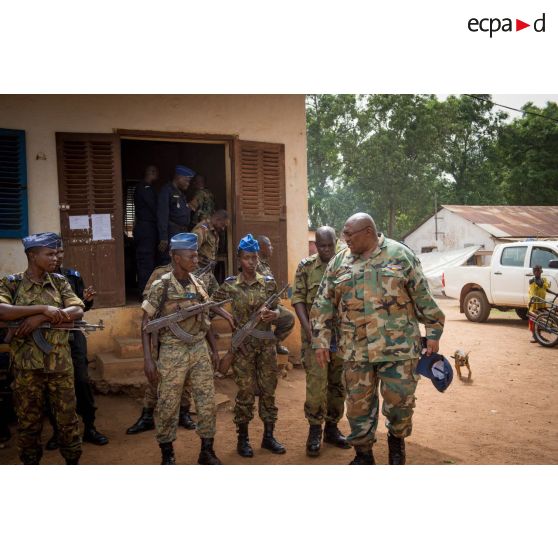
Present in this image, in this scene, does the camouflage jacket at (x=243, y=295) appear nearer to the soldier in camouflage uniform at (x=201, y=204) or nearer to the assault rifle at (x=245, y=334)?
the assault rifle at (x=245, y=334)

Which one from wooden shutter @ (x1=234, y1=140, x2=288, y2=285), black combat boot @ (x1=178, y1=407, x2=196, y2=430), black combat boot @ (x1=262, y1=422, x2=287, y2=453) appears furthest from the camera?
wooden shutter @ (x1=234, y1=140, x2=288, y2=285)

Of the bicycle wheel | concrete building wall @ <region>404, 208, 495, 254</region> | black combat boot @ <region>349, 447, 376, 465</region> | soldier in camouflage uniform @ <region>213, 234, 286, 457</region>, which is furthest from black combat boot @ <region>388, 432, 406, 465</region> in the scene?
concrete building wall @ <region>404, 208, 495, 254</region>

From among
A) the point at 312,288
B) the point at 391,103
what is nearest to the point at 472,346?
the point at 312,288

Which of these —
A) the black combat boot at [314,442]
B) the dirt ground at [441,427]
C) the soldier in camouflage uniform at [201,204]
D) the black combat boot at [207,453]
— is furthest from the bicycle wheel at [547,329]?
the black combat boot at [207,453]

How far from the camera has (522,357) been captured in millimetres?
8781

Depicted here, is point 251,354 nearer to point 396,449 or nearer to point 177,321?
point 177,321

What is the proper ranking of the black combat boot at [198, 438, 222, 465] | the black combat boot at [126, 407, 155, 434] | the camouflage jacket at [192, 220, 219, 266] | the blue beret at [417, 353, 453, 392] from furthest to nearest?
1. the camouflage jacket at [192, 220, 219, 266]
2. the black combat boot at [126, 407, 155, 434]
3. the black combat boot at [198, 438, 222, 465]
4. the blue beret at [417, 353, 453, 392]

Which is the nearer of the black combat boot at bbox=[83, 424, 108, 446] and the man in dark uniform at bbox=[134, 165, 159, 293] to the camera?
the black combat boot at bbox=[83, 424, 108, 446]

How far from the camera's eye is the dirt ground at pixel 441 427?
177 inches

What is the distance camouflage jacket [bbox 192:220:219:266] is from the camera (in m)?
6.45

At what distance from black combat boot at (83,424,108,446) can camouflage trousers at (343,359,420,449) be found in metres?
2.22

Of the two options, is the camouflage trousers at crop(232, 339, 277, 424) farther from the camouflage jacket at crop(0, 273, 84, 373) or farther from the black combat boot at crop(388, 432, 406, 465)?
the camouflage jacket at crop(0, 273, 84, 373)

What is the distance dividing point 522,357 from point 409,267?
602 centimetres

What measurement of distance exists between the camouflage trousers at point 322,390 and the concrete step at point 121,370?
2.12m
